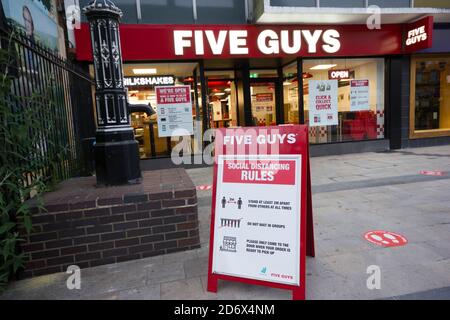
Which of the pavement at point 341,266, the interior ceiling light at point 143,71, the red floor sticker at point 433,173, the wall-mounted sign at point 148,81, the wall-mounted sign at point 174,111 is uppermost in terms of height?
the interior ceiling light at point 143,71

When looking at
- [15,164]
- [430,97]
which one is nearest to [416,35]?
[430,97]

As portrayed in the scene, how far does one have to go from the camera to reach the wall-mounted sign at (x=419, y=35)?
848 cm

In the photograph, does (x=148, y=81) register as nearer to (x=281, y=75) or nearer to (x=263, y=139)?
(x=281, y=75)

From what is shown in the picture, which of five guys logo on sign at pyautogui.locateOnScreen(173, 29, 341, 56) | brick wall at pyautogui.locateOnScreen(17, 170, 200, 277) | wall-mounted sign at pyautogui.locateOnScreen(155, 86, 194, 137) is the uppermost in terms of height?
five guys logo on sign at pyautogui.locateOnScreen(173, 29, 341, 56)

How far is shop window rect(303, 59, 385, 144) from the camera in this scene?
31.3 ft

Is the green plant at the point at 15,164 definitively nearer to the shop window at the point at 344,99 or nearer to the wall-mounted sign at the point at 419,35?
the shop window at the point at 344,99

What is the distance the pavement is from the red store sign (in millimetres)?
4833

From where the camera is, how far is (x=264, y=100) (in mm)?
10453

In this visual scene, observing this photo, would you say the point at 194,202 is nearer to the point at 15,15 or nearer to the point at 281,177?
the point at 281,177

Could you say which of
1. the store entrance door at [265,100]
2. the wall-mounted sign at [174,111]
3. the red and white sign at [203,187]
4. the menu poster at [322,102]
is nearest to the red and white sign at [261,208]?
the red and white sign at [203,187]

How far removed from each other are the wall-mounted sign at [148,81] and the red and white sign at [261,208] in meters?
6.27

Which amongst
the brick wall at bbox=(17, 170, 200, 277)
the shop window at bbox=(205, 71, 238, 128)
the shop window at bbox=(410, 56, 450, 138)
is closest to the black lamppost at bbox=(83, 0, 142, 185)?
the brick wall at bbox=(17, 170, 200, 277)

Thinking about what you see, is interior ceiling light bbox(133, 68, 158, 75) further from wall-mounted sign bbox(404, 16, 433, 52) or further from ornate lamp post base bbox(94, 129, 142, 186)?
wall-mounted sign bbox(404, 16, 433, 52)

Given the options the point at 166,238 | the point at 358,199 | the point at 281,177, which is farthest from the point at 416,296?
the point at 358,199
